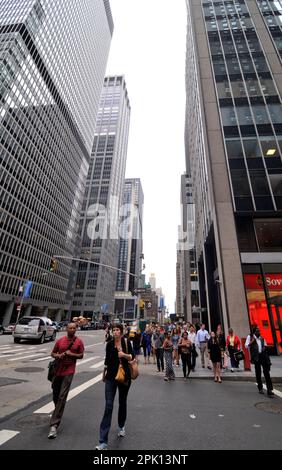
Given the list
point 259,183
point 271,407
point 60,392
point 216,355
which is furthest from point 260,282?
point 60,392

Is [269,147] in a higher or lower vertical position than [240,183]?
higher

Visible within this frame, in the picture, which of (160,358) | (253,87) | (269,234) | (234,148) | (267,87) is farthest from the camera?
(253,87)

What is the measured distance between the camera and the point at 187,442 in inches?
174

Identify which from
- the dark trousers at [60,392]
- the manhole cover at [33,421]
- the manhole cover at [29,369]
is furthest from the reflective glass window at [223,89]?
the manhole cover at [33,421]

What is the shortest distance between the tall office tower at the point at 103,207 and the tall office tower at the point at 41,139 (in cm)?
2641

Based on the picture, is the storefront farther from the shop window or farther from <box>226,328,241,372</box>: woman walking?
<box>226,328,241,372</box>: woman walking

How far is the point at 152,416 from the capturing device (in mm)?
5766

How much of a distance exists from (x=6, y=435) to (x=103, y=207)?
129661 millimetres

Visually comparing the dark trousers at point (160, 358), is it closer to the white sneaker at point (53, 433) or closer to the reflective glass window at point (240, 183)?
the white sneaker at point (53, 433)

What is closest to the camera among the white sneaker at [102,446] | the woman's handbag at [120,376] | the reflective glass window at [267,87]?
the white sneaker at [102,446]

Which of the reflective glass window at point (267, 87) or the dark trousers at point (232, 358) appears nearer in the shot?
the dark trousers at point (232, 358)

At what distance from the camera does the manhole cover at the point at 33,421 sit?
4910mm

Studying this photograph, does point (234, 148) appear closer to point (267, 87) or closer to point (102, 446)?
point (267, 87)

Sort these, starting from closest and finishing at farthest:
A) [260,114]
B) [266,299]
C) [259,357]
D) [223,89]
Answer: [259,357], [266,299], [260,114], [223,89]
